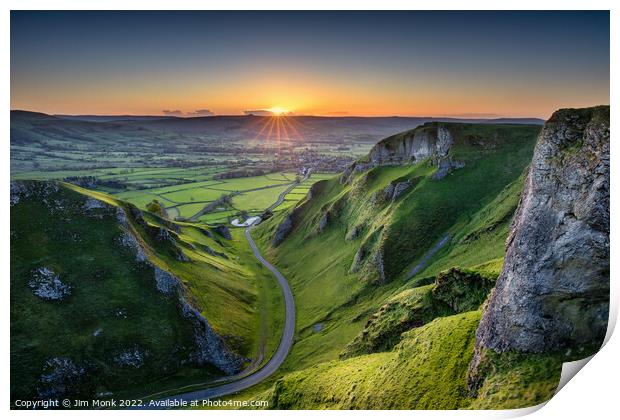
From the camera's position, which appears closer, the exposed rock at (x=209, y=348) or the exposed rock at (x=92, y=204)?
the exposed rock at (x=209, y=348)

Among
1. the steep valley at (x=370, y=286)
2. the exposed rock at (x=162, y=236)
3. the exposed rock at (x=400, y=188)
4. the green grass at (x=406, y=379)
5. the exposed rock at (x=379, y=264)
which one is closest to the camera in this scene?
the steep valley at (x=370, y=286)

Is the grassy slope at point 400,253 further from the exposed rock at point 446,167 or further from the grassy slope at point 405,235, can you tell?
the exposed rock at point 446,167

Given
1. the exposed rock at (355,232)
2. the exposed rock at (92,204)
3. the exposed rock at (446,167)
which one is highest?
the exposed rock at (446,167)

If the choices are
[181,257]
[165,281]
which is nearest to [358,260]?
[181,257]

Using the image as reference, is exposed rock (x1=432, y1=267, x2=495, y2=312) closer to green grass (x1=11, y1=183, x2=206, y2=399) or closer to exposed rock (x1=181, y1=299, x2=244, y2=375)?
exposed rock (x1=181, y1=299, x2=244, y2=375)

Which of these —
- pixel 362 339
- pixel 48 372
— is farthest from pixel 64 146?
pixel 362 339

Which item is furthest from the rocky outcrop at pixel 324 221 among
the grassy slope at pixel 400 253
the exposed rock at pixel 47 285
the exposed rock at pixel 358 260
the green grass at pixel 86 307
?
the exposed rock at pixel 47 285

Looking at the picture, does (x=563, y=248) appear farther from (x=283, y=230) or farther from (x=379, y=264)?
(x=283, y=230)
